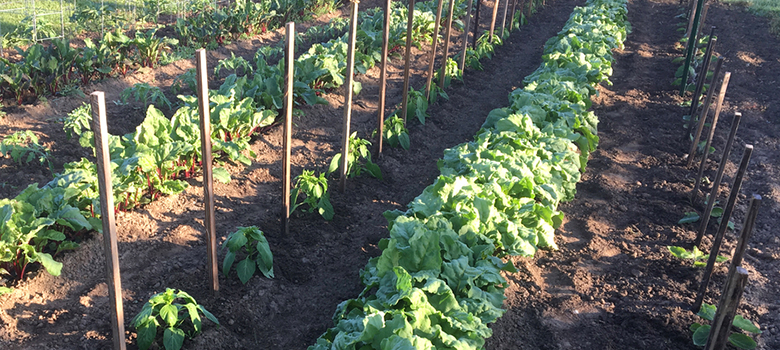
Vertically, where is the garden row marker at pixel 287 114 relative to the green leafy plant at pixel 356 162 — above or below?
above

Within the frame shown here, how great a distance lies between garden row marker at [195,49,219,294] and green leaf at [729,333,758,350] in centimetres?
435

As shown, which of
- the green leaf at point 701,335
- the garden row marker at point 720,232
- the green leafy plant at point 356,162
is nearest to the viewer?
the green leaf at point 701,335

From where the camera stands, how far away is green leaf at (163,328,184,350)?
4254 mm

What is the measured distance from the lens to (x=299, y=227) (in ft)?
20.6

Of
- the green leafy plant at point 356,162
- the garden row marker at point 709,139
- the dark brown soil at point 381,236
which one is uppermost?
the garden row marker at point 709,139

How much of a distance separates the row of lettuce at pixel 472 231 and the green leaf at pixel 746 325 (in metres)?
1.67

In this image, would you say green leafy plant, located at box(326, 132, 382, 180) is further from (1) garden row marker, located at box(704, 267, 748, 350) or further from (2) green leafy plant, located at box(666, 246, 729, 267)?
(1) garden row marker, located at box(704, 267, 748, 350)

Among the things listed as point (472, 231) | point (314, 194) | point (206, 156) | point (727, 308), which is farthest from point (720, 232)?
point (206, 156)

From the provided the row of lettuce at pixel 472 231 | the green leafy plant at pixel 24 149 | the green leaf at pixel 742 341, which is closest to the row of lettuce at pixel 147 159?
the green leafy plant at pixel 24 149

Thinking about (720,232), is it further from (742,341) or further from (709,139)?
(709,139)

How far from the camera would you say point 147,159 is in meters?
5.97

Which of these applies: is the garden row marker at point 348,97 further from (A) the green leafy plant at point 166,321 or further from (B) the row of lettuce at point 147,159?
(A) the green leafy plant at point 166,321

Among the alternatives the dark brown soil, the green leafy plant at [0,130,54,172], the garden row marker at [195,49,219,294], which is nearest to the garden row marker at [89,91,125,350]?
the dark brown soil

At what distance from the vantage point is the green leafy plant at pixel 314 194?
6305 mm
